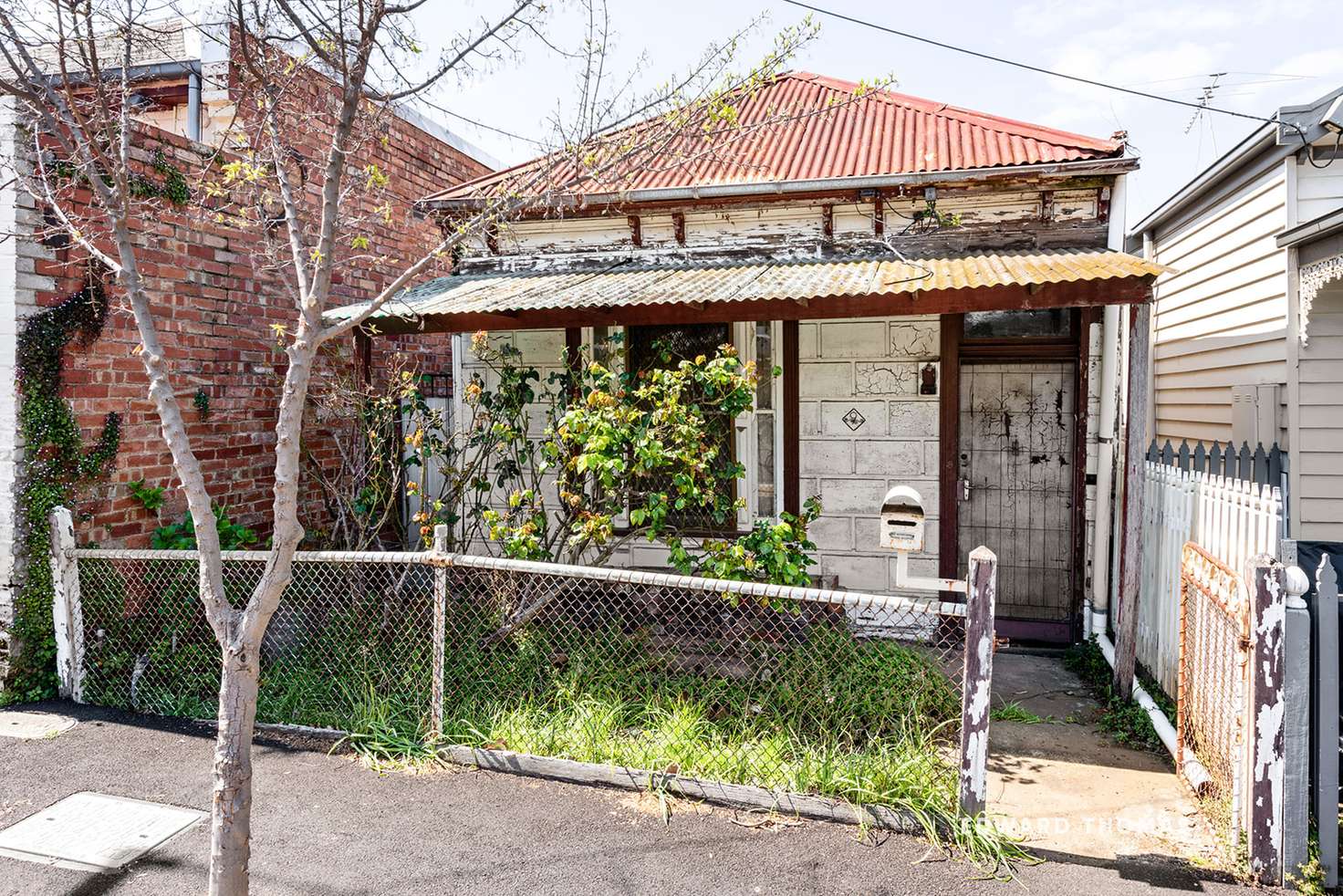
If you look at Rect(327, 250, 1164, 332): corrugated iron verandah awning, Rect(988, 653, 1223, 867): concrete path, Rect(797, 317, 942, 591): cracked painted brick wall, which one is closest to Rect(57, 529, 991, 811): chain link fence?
Rect(988, 653, 1223, 867): concrete path

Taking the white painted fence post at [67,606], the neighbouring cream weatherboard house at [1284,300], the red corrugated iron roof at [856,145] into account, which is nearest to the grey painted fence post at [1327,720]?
the neighbouring cream weatherboard house at [1284,300]

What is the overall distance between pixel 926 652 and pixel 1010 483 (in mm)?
1863

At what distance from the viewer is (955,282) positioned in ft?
17.0

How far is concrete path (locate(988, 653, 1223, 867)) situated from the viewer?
359 cm

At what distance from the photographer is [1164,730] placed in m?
4.55

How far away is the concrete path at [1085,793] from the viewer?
11.8 feet

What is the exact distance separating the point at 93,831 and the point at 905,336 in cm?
600

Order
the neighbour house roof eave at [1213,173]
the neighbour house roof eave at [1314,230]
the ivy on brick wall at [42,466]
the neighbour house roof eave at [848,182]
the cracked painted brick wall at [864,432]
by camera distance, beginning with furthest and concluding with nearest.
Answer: the cracked painted brick wall at [864,432]
the neighbour house roof eave at [848,182]
the neighbour house roof eave at [1213,173]
the ivy on brick wall at [42,466]
the neighbour house roof eave at [1314,230]

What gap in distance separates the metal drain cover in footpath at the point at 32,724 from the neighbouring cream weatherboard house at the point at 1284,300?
741 centimetres

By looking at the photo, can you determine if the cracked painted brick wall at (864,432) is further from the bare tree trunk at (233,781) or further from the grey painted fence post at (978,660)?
the bare tree trunk at (233,781)

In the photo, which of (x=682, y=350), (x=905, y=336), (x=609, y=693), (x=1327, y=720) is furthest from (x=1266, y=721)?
(x=682, y=350)

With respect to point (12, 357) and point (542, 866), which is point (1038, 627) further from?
point (12, 357)

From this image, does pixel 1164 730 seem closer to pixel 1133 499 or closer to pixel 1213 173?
pixel 1133 499

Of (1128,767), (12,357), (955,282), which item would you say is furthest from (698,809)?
(12,357)
